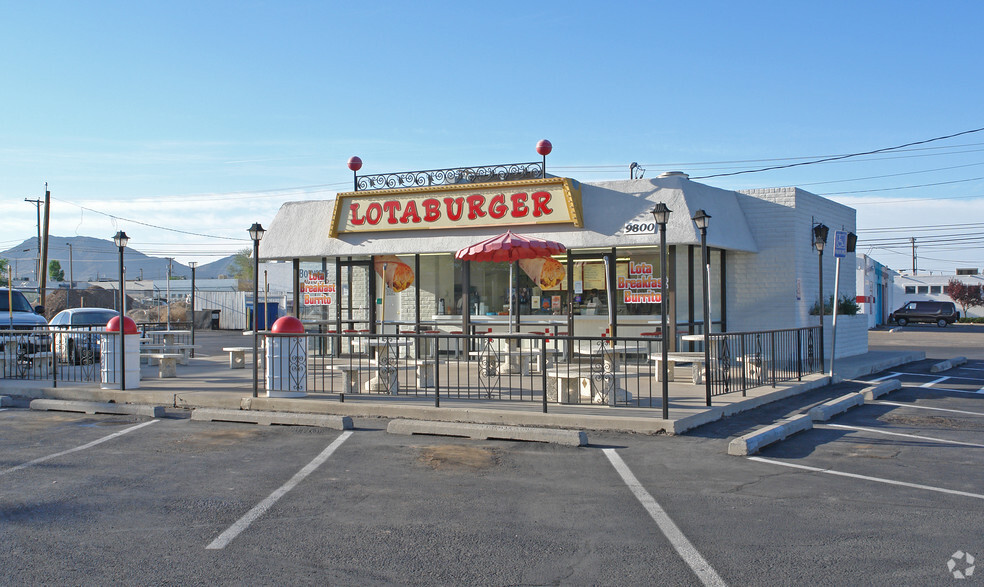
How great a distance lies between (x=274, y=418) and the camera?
33.4 feet

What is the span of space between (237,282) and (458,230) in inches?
2432

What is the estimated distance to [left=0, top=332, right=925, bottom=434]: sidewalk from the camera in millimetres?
9633

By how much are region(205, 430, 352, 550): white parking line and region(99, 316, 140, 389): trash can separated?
19.3 ft

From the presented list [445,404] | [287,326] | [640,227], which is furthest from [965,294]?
[287,326]

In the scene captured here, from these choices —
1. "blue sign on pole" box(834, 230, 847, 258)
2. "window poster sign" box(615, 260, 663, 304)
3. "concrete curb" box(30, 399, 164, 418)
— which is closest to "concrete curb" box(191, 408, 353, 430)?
"concrete curb" box(30, 399, 164, 418)

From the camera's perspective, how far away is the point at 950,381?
1534 cm

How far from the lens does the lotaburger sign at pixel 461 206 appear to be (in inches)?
637

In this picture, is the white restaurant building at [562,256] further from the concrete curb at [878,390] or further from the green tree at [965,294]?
the green tree at [965,294]

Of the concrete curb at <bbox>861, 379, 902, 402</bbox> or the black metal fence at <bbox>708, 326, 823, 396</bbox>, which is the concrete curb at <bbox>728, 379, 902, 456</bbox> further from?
the black metal fence at <bbox>708, 326, 823, 396</bbox>

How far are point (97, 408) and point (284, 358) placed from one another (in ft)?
9.52

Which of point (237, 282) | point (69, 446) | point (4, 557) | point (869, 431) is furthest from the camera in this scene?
point (237, 282)

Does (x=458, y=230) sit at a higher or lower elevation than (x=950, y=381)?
higher

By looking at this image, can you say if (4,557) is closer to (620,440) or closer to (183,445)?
(183,445)

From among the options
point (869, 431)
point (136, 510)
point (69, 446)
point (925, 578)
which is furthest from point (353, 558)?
point (869, 431)
